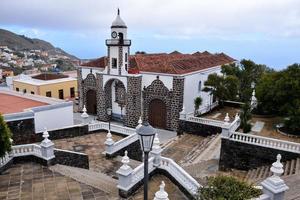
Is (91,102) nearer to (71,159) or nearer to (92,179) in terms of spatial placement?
(71,159)

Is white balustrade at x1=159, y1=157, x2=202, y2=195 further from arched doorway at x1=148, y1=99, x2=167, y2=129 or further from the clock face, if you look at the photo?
the clock face

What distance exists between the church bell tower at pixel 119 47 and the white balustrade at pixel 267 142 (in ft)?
37.3

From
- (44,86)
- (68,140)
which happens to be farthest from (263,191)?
(44,86)

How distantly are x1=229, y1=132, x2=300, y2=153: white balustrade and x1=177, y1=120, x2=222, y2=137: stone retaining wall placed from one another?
425 centimetres

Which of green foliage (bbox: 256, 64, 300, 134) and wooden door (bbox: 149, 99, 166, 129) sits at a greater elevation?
green foliage (bbox: 256, 64, 300, 134)

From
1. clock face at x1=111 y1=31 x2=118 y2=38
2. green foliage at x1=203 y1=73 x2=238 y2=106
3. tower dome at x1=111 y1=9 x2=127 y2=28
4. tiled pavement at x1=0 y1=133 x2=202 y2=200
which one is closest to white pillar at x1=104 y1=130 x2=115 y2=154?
tiled pavement at x1=0 y1=133 x2=202 y2=200

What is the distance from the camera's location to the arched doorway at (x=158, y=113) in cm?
2198

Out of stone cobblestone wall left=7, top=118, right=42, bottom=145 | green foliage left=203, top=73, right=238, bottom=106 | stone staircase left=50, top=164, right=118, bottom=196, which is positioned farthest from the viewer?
green foliage left=203, top=73, right=238, bottom=106

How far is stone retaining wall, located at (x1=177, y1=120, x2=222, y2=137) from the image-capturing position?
18517 millimetres

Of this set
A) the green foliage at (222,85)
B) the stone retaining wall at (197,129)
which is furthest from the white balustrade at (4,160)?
the green foliage at (222,85)

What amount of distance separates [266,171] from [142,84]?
12190 mm

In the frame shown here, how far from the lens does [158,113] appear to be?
22.3m

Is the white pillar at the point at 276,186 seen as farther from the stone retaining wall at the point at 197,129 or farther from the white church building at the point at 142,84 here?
the white church building at the point at 142,84

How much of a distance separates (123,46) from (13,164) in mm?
13781
